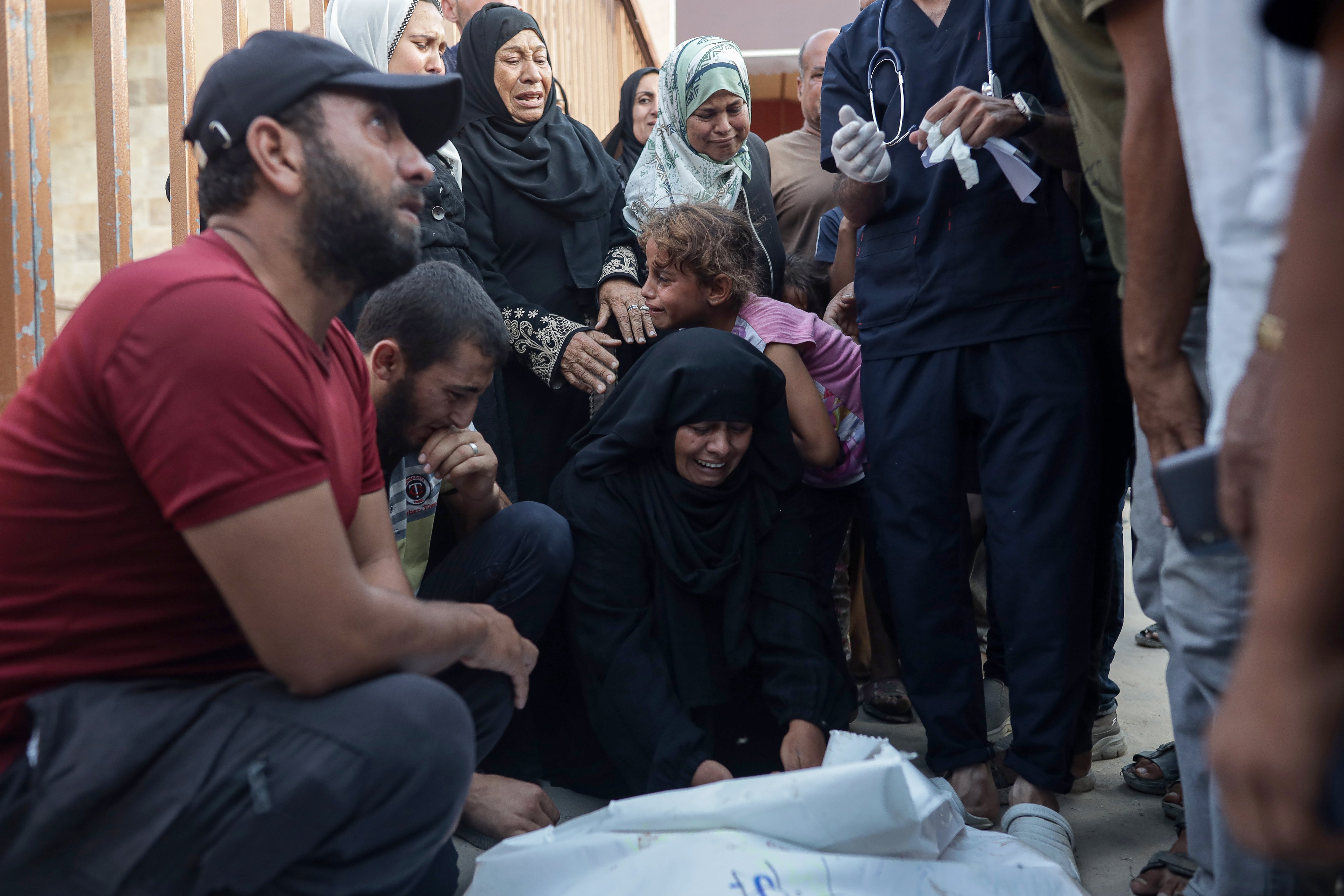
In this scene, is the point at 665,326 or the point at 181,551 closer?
the point at 181,551

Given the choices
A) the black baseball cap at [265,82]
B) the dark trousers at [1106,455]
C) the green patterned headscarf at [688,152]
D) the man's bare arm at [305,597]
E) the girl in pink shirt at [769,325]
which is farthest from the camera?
the green patterned headscarf at [688,152]

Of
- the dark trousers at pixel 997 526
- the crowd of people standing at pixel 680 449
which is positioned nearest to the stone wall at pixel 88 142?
the crowd of people standing at pixel 680 449

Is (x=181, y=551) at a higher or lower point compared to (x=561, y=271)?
lower

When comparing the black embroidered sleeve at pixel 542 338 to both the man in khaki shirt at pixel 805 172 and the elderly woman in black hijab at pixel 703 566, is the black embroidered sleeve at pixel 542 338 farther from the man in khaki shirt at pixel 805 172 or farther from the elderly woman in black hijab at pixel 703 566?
the man in khaki shirt at pixel 805 172

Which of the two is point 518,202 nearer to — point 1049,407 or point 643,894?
point 1049,407

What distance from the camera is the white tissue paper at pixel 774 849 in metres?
1.53

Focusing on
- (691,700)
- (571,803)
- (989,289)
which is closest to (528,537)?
(691,700)

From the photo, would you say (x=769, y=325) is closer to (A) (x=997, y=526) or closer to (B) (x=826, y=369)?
(B) (x=826, y=369)

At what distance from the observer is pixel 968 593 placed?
2252mm

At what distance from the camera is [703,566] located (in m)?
2.35

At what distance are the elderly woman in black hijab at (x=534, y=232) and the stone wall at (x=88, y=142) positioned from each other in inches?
170

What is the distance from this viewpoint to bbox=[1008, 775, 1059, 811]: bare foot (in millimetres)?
2061

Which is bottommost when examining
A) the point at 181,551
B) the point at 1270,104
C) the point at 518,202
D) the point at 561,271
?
the point at 181,551

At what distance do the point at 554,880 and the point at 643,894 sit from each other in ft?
A: 0.56
